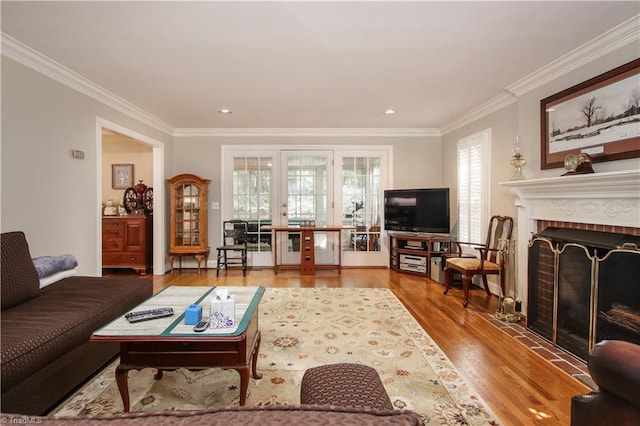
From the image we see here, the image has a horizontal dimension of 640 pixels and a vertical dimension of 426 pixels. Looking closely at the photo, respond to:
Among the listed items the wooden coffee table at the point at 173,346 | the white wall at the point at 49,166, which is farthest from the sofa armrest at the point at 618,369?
the white wall at the point at 49,166

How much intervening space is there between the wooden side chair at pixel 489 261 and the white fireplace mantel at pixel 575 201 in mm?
223

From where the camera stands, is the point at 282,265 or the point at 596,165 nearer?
the point at 596,165

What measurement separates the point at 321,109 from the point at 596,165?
2.94 metres

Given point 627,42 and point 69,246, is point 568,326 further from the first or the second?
point 69,246

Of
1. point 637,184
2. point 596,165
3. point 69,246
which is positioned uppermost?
point 596,165

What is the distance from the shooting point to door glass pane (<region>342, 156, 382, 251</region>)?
5.45m

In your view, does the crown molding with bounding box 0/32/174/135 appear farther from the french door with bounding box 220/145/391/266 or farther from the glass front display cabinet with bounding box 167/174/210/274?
the french door with bounding box 220/145/391/266

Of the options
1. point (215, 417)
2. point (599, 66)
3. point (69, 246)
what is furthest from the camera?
point (69, 246)

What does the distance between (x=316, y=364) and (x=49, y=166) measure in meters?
2.93

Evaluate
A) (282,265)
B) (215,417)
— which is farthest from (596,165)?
(282,265)

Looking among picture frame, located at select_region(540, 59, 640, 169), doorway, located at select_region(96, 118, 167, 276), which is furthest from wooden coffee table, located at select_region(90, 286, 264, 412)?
picture frame, located at select_region(540, 59, 640, 169)

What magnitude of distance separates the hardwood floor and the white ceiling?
2407mm

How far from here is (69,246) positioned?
304 centimetres

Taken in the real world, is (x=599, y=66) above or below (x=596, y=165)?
above
